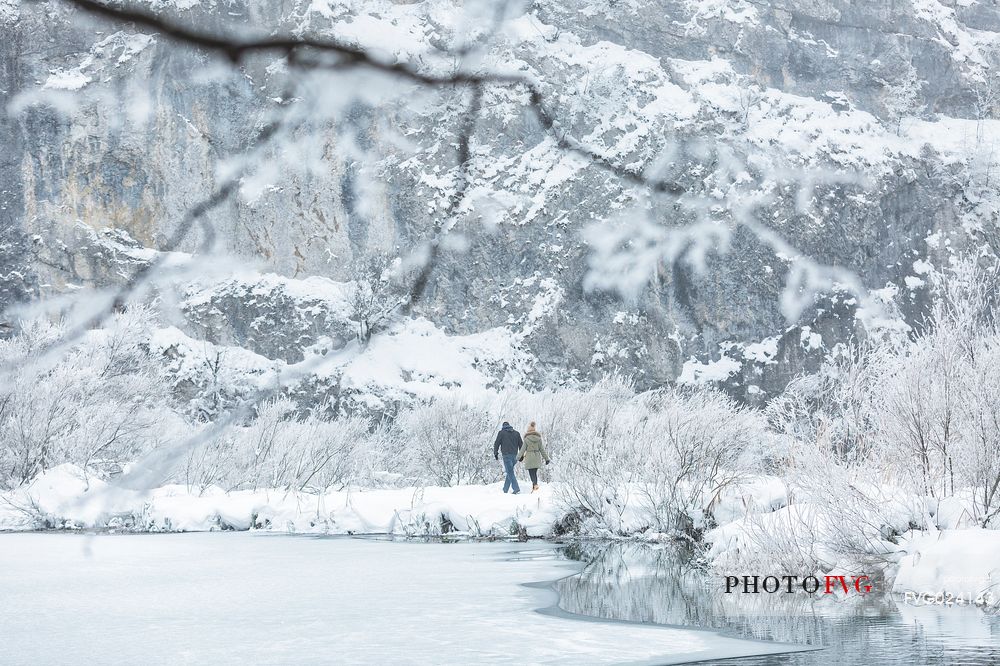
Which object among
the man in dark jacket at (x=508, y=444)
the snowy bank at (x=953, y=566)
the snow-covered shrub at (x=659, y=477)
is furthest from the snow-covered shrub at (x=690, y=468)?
the snowy bank at (x=953, y=566)

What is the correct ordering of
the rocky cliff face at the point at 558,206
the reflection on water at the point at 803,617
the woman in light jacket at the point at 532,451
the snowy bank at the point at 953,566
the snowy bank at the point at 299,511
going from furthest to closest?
the rocky cliff face at the point at 558,206 < the woman in light jacket at the point at 532,451 < the snowy bank at the point at 299,511 < the snowy bank at the point at 953,566 < the reflection on water at the point at 803,617

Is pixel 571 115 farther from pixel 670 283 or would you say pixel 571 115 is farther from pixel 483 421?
pixel 483 421

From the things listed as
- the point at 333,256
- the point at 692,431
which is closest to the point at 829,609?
the point at 692,431

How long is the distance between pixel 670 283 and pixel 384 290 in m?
15.2

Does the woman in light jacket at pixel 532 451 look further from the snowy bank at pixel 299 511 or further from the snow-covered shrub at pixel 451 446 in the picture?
the snow-covered shrub at pixel 451 446

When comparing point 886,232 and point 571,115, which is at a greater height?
point 571,115

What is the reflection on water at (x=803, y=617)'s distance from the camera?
586cm

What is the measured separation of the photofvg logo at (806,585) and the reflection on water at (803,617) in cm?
25

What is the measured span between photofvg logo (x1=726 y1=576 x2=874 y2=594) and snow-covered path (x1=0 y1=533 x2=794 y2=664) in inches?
72.0

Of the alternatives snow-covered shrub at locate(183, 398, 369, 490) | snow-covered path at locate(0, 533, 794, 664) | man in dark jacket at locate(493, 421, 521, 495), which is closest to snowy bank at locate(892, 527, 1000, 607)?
snow-covered path at locate(0, 533, 794, 664)

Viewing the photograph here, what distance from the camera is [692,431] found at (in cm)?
1930

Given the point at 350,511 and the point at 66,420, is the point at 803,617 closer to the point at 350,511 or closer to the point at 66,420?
the point at 350,511

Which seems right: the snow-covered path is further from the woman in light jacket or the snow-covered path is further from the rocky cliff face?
the rocky cliff face

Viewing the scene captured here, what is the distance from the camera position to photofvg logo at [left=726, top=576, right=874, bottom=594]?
9312mm
